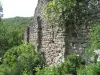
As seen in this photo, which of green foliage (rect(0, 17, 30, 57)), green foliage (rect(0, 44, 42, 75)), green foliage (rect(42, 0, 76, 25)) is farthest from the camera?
green foliage (rect(0, 17, 30, 57))

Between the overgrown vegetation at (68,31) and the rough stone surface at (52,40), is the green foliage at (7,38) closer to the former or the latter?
the rough stone surface at (52,40)

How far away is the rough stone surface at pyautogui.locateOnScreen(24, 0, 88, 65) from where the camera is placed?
848 cm

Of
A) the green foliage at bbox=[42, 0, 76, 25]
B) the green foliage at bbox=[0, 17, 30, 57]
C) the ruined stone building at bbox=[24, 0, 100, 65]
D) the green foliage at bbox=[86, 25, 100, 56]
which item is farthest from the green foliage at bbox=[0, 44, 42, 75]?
the green foliage at bbox=[0, 17, 30, 57]

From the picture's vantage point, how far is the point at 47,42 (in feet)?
34.9

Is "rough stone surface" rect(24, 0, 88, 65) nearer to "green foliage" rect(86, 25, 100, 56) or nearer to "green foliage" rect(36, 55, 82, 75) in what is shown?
"green foliage" rect(86, 25, 100, 56)

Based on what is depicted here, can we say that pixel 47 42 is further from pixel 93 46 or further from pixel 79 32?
pixel 93 46

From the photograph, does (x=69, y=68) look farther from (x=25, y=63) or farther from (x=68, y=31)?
(x=25, y=63)

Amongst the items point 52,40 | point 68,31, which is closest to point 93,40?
point 68,31

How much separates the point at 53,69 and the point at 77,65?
62cm

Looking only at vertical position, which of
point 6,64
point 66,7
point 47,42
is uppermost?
point 66,7

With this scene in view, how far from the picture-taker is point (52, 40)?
10.1 m

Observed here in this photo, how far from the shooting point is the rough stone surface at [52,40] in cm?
848

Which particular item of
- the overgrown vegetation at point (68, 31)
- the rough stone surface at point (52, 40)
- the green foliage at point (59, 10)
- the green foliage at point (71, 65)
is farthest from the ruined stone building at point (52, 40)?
the green foliage at point (71, 65)

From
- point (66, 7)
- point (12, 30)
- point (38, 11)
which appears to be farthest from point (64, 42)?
point (12, 30)
